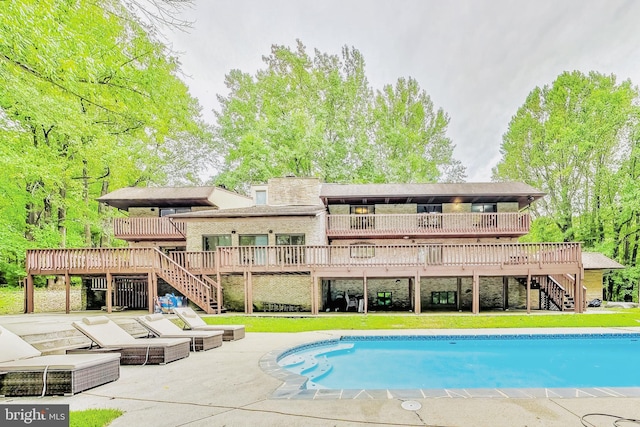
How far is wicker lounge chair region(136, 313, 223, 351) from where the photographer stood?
27.1 feet

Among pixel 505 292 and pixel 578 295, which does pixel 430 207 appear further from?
pixel 578 295

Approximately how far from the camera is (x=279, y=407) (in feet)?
15.0

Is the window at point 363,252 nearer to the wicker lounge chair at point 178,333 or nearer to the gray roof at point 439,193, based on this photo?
the gray roof at point 439,193

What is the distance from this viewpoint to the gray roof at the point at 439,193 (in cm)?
1805

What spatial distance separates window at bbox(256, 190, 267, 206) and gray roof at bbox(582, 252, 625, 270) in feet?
59.9

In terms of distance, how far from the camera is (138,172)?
25266 mm

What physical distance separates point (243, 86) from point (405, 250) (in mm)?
21925

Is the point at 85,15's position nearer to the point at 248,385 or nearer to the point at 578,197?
the point at 248,385

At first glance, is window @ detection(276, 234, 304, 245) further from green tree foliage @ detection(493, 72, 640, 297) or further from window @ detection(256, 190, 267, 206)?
green tree foliage @ detection(493, 72, 640, 297)

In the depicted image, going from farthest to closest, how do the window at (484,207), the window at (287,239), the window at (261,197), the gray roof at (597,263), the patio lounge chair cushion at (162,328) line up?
the window at (261,197)
the gray roof at (597,263)
the window at (484,207)
the window at (287,239)
the patio lounge chair cushion at (162,328)

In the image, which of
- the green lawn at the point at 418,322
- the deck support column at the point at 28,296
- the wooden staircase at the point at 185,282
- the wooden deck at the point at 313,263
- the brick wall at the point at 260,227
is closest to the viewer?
the green lawn at the point at 418,322

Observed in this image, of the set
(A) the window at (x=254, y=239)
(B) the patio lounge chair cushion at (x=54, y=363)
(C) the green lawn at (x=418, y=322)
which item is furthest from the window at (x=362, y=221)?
(B) the patio lounge chair cushion at (x=54, y=363)
